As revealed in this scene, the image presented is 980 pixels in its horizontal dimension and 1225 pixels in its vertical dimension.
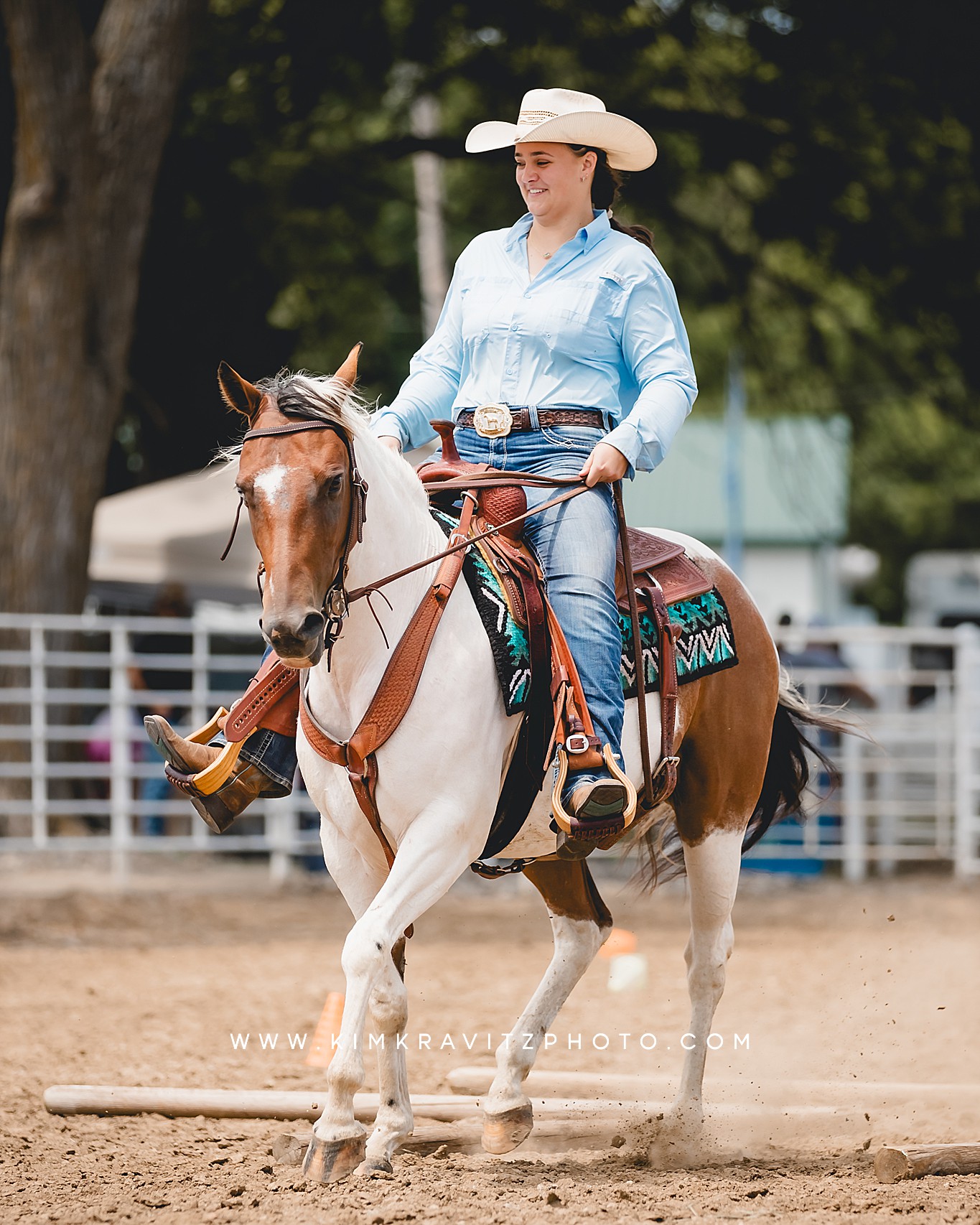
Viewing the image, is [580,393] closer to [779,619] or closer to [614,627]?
[614,627]

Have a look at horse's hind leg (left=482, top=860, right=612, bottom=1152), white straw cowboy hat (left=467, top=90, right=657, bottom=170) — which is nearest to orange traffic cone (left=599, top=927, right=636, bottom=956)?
horse's hind leg (left=482, top=860, right=612, bottom=1152)

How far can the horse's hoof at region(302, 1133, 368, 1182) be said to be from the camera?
392 centimetres

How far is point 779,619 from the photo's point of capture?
14.0 m

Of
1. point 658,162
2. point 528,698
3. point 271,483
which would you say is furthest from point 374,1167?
point 658,162

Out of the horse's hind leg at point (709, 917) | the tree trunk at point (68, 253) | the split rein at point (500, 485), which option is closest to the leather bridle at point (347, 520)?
the split rein at point (500, 485)

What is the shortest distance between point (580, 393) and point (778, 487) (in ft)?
106

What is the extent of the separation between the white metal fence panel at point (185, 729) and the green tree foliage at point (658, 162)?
267 cm

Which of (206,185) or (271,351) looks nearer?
(206,185)

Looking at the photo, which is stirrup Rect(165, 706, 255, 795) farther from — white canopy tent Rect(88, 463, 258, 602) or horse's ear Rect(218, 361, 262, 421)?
white canopy tent Rect(88, 463, 258, 602)

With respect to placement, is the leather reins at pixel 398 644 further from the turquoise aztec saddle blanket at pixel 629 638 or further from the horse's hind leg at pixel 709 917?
the horse's hind leg at pixel 709 917

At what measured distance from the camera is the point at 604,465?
4332 mm

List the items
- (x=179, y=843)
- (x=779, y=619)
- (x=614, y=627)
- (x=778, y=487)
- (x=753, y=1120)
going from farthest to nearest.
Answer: (x=778, y=487)
(x=779, y=619)
(x=179, y=843)
(x=753, y=1120)
(x=614, y=627)

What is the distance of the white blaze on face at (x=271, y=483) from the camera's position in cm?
372

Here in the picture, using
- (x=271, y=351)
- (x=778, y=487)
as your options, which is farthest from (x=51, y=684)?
(x=778, y=487)
